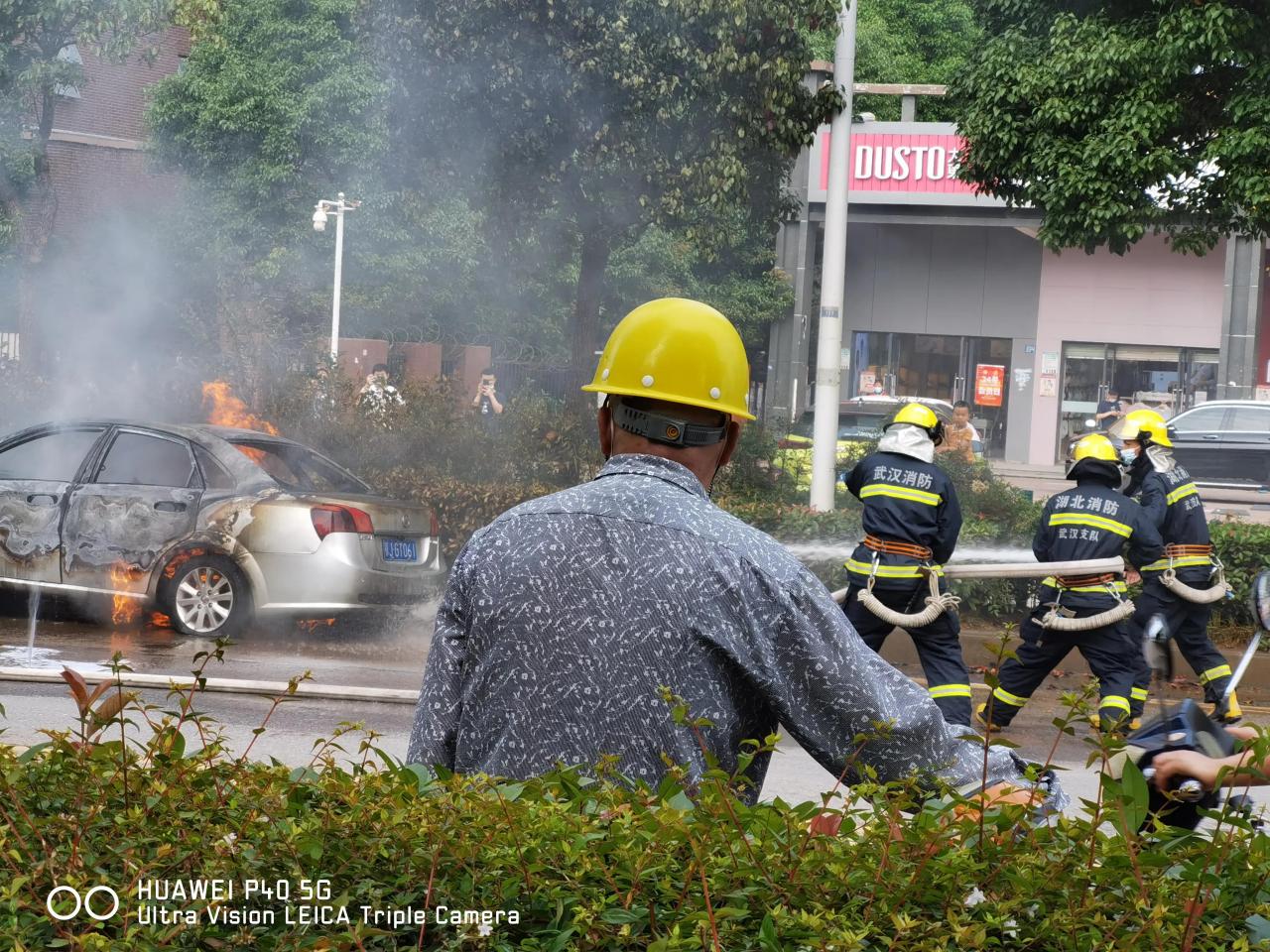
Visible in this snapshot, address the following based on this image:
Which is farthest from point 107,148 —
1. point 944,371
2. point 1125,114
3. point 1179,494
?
point 1179,494

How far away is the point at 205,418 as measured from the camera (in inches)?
516

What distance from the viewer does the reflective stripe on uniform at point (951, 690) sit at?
Answer: 6.87 metres

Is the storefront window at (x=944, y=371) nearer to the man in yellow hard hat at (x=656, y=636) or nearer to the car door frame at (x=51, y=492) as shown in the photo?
the car door frame at (x=51, y=492)

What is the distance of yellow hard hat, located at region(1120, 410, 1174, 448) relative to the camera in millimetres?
8258

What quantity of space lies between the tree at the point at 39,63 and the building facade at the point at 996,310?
13.6m

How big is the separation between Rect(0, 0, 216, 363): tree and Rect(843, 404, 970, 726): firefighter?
501 inches

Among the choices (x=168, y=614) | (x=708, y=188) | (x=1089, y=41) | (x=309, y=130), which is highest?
(x=309, y=130)

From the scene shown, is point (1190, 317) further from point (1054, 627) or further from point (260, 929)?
point (260, 929)

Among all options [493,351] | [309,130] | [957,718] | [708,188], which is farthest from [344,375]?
[493,351]

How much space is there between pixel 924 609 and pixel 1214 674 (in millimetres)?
2005

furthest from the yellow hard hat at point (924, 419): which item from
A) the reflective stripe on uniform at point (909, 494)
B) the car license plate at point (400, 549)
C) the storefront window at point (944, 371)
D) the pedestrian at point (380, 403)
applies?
the storefront window at point (944, 371)

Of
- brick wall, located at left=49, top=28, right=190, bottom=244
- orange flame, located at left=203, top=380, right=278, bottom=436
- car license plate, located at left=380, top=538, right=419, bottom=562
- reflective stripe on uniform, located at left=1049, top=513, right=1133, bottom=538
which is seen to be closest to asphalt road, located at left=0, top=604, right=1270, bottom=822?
car license plate, located at left=380, top=538, right=419, bottom=562

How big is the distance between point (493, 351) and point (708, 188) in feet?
66.3

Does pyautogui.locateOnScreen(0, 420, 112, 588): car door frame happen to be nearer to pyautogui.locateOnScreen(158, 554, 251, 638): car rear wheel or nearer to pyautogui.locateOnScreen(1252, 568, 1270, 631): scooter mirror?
pyautogui.locateOnScreen(158, 554, 251, 638): car rear wheel
